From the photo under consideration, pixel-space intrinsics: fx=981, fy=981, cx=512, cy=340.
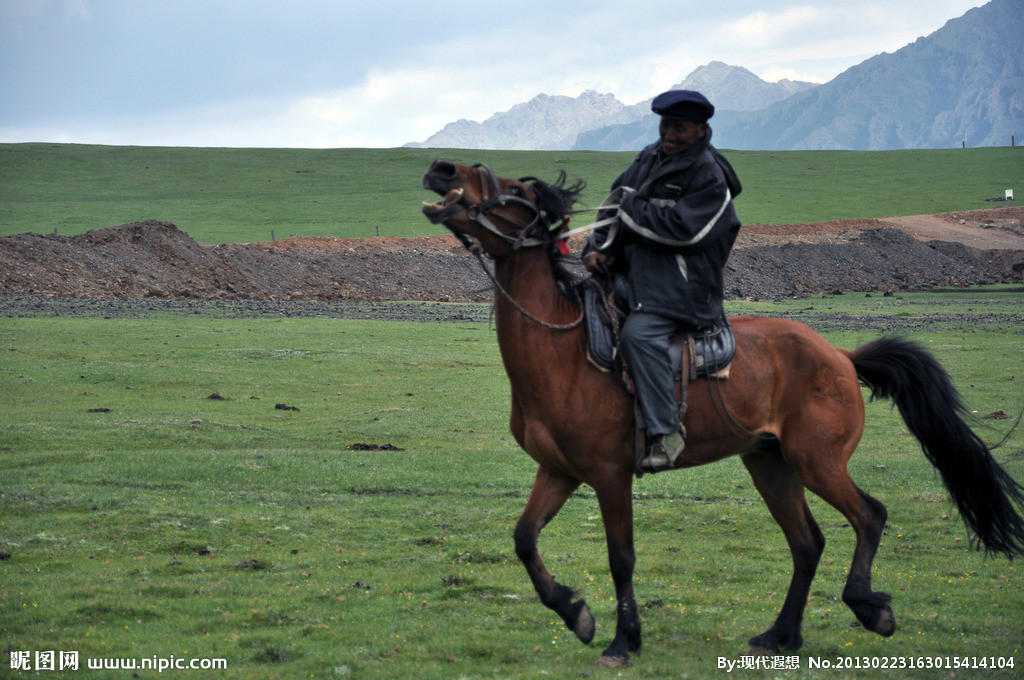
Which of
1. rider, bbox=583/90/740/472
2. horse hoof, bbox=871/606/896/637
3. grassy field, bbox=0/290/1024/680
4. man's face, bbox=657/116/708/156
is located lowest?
grassy field, bbox=0/290/1024/680

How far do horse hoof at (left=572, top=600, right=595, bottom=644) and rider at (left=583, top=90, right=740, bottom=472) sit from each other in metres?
1.08

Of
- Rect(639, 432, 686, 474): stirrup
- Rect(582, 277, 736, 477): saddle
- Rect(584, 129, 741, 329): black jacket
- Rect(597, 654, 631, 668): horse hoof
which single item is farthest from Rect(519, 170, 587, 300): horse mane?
Rect(597, 654, 631, 668): horse hoof

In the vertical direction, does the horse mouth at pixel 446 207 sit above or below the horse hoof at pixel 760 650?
above

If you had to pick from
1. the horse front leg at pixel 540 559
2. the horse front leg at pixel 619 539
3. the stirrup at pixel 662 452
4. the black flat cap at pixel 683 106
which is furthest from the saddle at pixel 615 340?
the black flat cap at pixel 683 106

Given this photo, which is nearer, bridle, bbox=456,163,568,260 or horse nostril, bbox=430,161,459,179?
horse nostril, bbox=430,161,459,179

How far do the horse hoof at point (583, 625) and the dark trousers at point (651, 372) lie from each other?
132cm

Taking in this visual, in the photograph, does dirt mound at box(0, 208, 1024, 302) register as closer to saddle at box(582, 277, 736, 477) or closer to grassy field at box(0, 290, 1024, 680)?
grassy field at box(0, 290, 1024, 680)

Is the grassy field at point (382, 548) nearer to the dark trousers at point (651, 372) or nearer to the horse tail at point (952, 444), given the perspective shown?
the horse tail at point (952, 444)

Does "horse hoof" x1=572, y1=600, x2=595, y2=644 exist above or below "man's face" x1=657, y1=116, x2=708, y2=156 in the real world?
below

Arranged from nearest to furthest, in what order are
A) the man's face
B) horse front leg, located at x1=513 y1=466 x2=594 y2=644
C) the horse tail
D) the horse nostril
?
the horse nostril < horse front leg, located at x1=513 y1=466 x2=594 y2=644 < the man's face < the horse tail

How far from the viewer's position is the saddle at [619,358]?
6.89 m

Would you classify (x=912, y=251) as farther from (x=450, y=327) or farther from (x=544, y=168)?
(x=544, y=168)

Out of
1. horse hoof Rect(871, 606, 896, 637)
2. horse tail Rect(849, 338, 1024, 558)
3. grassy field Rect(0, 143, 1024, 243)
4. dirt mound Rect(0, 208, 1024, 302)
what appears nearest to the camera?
horse hoof Rect(871, 606, 896, 637)

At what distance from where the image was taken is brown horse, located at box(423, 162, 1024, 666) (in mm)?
6699
